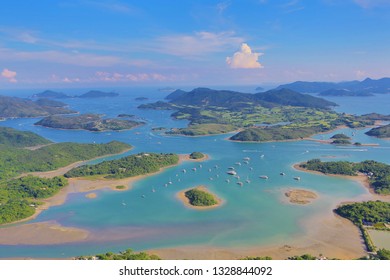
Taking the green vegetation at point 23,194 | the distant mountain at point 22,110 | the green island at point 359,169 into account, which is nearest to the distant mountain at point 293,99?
the distant mountain at point 22,110

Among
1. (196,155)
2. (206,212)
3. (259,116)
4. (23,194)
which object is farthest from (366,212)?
(259,116)

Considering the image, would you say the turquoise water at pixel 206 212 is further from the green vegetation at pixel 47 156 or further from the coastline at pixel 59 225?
the green vegetation at pixel 47 156

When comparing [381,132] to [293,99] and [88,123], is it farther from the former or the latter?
[88,123]

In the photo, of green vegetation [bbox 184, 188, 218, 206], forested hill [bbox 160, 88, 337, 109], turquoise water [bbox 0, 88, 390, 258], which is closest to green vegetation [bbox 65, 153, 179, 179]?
turquoise water [bbox 0, 88, 390, 258]

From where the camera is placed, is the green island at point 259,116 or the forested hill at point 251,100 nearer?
the green island at point 259,116

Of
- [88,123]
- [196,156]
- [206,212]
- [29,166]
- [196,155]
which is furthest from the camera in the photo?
[88,123]

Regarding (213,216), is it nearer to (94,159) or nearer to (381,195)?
(381,195)
